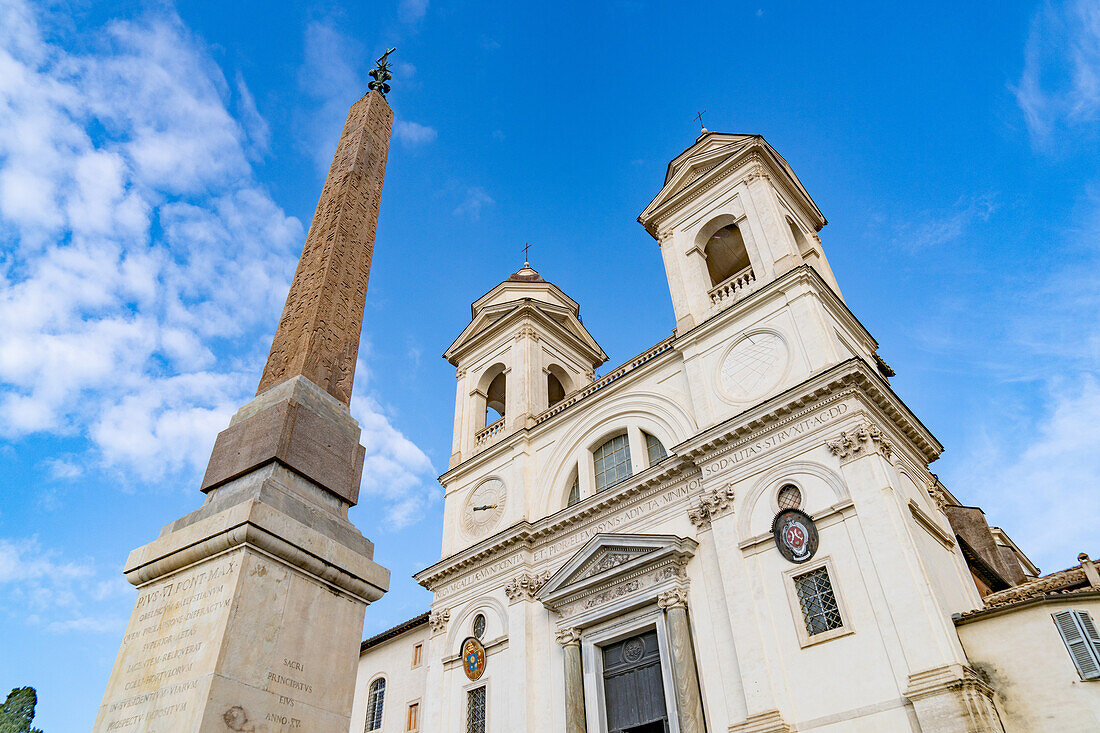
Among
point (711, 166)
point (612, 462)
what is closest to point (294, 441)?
point (612, 462)

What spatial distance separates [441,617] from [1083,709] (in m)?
15.1

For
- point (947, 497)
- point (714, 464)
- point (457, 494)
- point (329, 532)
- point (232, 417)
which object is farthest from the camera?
point (457, 494)

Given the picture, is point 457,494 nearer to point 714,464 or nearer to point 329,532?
point 714,464

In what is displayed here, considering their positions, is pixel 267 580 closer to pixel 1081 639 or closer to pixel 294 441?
pixel 294 441

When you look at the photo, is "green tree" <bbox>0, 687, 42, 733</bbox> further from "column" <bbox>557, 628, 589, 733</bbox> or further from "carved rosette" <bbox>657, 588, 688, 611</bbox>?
"carved rosette" <bbox>657, 588, 688, 611</bbox>

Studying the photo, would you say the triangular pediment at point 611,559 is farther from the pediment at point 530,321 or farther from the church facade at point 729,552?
the pediment at point 530,321

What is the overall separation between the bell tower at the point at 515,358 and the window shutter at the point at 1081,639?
1452 cm

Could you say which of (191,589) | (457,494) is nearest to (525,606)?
(457,494)

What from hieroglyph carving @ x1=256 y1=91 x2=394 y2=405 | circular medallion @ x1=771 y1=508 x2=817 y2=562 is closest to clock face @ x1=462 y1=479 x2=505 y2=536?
circular medallion @ x1=771 y1=508 x2=817 y2=562

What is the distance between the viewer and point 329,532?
638 cm

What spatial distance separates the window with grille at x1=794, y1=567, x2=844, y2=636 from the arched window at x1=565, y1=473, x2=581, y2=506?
7349mm

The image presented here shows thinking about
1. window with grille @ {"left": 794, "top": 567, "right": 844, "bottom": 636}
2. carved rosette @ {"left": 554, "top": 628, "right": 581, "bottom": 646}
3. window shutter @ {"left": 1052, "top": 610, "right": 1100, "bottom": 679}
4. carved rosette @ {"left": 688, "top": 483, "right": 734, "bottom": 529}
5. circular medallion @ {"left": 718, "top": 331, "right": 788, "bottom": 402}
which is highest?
circular medallion @ {"left": 718, "top": 331, "right": 788, "bottom": 402}

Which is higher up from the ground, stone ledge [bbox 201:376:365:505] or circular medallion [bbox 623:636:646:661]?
circular medallion [bbox 623:636:646:661]

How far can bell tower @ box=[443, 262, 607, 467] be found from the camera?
24.2 meters
